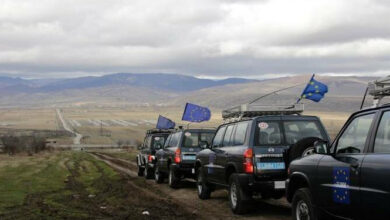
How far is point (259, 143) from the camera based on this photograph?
11016mm

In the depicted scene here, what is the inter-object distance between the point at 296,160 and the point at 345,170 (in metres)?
1.77

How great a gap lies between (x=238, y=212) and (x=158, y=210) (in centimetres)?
211

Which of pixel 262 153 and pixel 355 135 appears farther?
pixel 262 153

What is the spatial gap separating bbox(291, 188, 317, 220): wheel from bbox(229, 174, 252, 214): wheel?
254 cm

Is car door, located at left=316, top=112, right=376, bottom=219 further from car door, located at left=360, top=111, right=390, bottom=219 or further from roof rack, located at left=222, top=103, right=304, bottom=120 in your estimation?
roof rack, located at left=222, top=103, right=304, bottom=120

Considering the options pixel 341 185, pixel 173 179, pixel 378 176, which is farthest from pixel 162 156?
pixel 378 176

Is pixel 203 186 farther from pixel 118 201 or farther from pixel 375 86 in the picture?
pixel 375 86

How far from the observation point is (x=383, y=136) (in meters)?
6.51

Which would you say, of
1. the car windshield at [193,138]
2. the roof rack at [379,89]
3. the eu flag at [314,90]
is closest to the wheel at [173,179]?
the car windshield at [193,138]

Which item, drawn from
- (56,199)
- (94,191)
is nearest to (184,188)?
(94,191)

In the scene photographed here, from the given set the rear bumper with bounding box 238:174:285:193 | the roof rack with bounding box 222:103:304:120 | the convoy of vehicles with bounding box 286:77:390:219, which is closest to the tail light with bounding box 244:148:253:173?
the rear bumper with bounding box 238:174:285:193

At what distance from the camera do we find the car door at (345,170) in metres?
6.85

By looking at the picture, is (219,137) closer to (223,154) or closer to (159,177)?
(223,154)

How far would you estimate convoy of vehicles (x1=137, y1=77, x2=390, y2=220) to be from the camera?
6.60 metres
